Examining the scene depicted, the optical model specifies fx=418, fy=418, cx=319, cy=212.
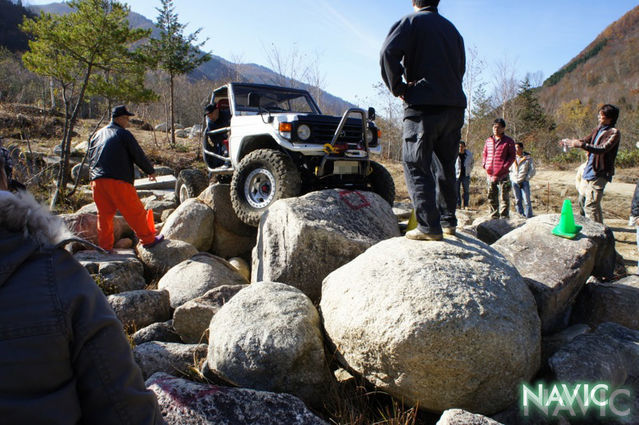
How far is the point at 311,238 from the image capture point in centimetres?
410

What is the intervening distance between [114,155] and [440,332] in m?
4.79

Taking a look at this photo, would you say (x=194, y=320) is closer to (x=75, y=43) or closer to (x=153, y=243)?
(x=153, y=243)

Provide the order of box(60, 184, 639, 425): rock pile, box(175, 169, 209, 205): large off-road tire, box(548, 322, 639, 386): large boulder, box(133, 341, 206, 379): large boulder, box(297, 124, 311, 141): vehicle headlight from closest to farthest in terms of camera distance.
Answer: box(60, 184, 639, 425): rock pile → box(548, 322, 639, 386): large boulder → box(133, 341, 206, 379): large boulder → box(297, 124, 311, 141): vehicle headlight → box(175, 169, 209, 205): large off-road tire

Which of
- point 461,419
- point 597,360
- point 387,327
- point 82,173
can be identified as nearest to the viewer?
point 461,419

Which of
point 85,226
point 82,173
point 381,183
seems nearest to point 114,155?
point 85,226

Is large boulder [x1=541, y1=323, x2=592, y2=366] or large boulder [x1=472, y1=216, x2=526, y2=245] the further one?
large boulder [x1=472, y1=216, x2=526, y2=245]

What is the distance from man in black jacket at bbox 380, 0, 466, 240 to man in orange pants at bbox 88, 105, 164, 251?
3.90m

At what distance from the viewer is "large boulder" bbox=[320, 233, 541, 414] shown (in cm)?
249

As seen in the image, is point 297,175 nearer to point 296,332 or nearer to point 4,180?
point 296,332

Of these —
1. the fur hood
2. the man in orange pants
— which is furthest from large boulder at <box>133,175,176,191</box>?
the fur hood

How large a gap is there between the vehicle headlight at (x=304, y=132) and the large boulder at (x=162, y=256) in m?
2.22

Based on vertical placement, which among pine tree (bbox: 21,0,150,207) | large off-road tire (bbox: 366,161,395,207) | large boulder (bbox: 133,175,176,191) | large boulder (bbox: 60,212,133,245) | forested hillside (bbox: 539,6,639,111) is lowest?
large boulder (bbox: 60,212,133,245)

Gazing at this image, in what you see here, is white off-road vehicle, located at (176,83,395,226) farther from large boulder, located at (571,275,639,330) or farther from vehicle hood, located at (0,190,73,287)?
vehicle hood, located at (0,190,73,287)

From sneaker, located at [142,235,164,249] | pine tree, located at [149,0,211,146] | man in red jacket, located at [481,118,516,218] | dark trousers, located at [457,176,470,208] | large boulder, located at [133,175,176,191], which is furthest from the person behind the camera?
pine tree, located at [149,0,211,146]
